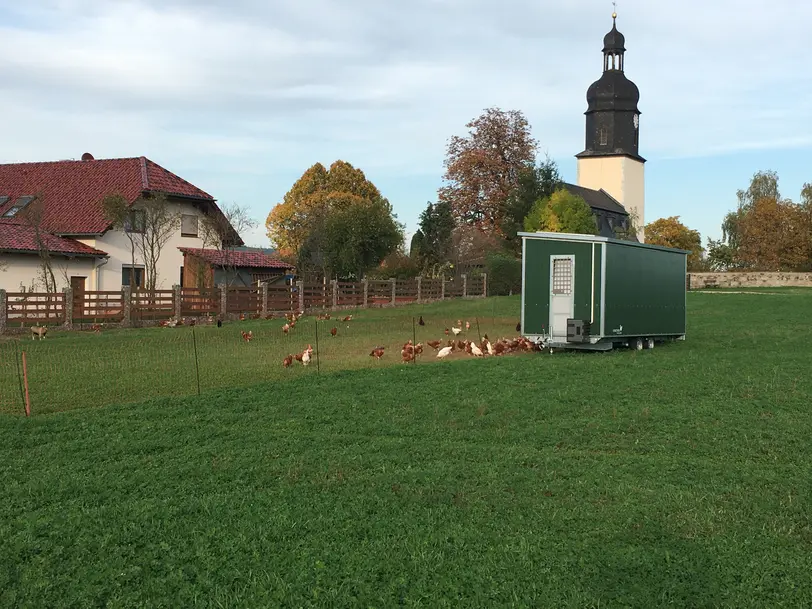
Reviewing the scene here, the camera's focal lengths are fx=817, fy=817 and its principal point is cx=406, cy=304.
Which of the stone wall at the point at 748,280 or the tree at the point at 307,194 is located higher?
the tree at the point at 307,194

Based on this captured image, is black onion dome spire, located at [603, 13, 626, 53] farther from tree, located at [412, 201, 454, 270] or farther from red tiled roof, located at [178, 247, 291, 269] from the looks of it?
red tiled roof, located at [178, 247, 291, 269]

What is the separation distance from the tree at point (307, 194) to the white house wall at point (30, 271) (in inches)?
1119

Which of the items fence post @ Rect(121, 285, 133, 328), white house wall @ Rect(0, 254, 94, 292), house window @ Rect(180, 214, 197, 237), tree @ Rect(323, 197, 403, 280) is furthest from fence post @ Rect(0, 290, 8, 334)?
tree @ Rect(323, 197, 403, 280)

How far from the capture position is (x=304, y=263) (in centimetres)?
4294

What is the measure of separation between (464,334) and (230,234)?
1696 cm

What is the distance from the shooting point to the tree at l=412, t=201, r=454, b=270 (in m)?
48.8

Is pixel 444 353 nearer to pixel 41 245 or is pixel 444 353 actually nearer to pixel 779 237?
pixel 41 245

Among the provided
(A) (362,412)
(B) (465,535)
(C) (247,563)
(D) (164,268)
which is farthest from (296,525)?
(D) (164,268)

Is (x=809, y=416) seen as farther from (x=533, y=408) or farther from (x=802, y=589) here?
(x=802, y=589)

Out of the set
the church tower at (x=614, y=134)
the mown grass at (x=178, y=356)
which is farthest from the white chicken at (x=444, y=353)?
the church tower at (x=614, y=134)

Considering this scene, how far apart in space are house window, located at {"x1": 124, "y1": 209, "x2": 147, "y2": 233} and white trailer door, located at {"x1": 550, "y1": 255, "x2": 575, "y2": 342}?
19552 millimetres

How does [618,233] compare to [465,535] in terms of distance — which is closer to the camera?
[465,535]

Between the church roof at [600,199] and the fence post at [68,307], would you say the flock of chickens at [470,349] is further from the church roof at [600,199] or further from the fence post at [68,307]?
the church roof at [600,199]

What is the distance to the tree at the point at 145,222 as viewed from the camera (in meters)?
30.7
